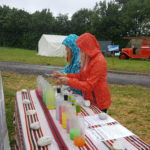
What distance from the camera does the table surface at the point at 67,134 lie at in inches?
61.6

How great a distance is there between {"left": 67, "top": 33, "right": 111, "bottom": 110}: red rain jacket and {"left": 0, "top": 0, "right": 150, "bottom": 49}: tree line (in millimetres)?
26710

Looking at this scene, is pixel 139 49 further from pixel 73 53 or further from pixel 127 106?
pixel 73 53

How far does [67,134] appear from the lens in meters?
1.76

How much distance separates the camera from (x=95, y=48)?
2451 mm

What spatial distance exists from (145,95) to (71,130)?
17.0 ft

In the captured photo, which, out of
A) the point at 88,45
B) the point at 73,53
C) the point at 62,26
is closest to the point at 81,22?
the point at 62,26

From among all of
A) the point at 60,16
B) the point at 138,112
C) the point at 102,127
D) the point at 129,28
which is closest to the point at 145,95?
the point at 138,112

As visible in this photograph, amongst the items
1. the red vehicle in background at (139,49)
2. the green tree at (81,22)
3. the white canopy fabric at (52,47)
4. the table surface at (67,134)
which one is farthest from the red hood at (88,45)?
the green tree at (81,22)

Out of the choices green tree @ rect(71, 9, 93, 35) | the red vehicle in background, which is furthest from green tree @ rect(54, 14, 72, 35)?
the red vehicle in background

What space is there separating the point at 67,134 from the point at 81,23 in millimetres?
35548

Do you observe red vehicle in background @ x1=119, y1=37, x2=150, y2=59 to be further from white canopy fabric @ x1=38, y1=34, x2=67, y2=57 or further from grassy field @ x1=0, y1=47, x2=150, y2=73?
white canopy fabric @ x1=38, y1=34, x2=67, y2=57

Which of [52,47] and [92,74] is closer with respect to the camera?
[92,74]

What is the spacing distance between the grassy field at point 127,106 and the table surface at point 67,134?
62.9 inches

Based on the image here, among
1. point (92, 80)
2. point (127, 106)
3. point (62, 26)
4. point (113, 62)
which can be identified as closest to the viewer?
point (92, 80)
